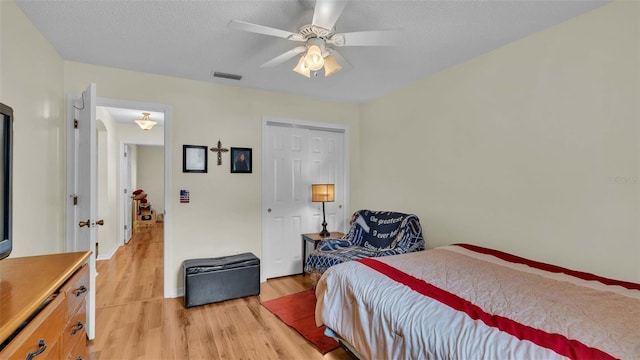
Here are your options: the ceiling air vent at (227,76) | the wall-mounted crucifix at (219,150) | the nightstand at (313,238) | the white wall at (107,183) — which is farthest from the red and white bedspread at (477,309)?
the white wall at (107,183)

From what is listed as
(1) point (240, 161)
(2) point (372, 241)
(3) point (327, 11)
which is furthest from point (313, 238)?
(3) point (327, 11)

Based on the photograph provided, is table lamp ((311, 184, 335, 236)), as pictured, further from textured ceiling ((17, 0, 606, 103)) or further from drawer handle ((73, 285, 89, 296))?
drawer handle ((73, 285, 89, 296))

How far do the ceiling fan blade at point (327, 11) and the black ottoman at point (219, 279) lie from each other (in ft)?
Result: 7.96

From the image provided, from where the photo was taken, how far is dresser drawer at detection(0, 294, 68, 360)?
2.73 ft

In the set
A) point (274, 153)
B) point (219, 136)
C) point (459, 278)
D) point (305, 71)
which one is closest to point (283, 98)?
point (274, 153)

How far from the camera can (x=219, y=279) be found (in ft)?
9.77

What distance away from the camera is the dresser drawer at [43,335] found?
0.83 metres

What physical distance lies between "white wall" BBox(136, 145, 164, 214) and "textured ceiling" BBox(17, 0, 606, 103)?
6.02 m

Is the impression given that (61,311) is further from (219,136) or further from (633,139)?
(633,139)

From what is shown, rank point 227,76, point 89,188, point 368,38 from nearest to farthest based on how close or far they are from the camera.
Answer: point 368,38, point 89,188, point 227,76

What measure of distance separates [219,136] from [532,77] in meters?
3.02

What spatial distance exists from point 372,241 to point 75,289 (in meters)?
2.59

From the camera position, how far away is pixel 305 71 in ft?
6.89

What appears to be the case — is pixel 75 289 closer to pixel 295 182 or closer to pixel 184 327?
pixel 184 327
